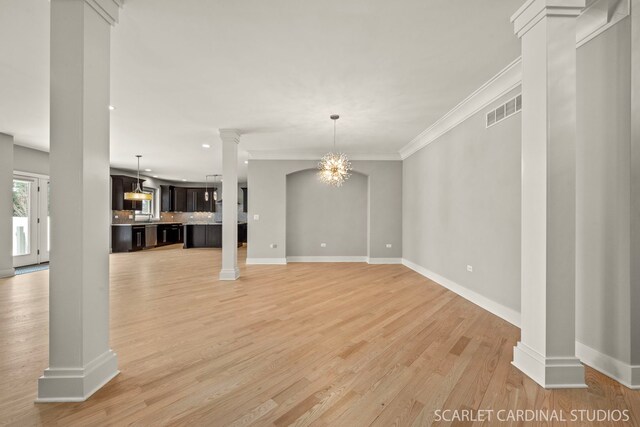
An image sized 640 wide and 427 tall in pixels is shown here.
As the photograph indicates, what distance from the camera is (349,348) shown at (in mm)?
2520

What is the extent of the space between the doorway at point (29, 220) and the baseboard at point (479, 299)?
980 centimetres

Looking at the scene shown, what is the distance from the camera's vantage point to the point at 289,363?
7.38 ft

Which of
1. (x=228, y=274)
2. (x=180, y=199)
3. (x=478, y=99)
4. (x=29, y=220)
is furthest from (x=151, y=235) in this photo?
(x=478, y=99)

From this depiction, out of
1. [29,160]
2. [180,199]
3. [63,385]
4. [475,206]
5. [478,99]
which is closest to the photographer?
[63,385]

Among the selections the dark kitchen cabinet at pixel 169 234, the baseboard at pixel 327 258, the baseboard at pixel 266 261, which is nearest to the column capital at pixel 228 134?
the baseboard at pixel 266 261

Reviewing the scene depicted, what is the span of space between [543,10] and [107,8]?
3301mm

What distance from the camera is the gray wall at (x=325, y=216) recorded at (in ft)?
25.1

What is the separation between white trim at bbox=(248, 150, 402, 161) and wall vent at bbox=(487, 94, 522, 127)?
3.64 m

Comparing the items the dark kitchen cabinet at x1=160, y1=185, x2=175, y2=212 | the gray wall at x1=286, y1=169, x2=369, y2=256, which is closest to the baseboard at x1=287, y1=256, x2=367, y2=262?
the gray wall at x1=286, y1=169, x2=369, y2=256

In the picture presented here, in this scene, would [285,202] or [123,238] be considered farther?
[123,238]

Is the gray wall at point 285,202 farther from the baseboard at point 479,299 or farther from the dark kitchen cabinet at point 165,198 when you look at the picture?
the dark kitchen cabinet at point 165,198

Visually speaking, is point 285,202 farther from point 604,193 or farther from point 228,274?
point 604,193

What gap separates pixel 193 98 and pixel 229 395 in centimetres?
386

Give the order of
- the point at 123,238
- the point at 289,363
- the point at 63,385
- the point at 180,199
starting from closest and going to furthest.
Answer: the point at 63,385 → the point at 289,363 → the point at 123,238 → the point at 180,199
